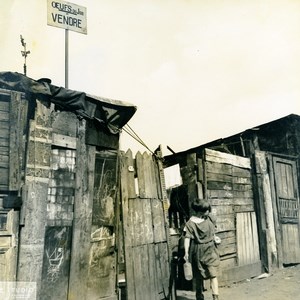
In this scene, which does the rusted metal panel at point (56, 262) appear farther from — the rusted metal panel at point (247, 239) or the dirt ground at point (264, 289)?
the rusted metal panel at point (247, 239)

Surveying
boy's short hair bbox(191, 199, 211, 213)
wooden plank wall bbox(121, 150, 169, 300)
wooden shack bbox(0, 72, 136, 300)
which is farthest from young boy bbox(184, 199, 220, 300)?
wooden shack bbox(0, 72, 136, 300)

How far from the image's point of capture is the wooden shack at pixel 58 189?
16.1 feet

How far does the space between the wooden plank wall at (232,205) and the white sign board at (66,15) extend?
390cm

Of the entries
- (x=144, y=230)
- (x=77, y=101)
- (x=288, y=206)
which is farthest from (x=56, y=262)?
(x=288, y=206)

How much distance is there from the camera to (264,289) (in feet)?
24.5

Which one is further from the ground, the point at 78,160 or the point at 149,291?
the point at 78,160

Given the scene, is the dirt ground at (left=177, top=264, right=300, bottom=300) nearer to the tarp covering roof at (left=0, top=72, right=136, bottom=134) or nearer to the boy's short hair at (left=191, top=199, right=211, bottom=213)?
the boy's short hair at (left=191, top=199, right=211, bottom=213)

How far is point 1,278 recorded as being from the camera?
184 inches

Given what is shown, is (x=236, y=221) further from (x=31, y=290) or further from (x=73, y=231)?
(x=31, y=290)

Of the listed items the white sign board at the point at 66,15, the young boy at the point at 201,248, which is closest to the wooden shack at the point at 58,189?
the young boy at the point at 201,248

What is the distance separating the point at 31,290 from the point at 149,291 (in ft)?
7.02

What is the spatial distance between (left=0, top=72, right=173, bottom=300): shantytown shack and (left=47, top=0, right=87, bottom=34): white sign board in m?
2.36

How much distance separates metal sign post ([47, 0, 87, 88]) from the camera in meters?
7.12

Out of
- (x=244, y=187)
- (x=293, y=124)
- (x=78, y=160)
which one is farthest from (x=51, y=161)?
(x=293, y=124)
